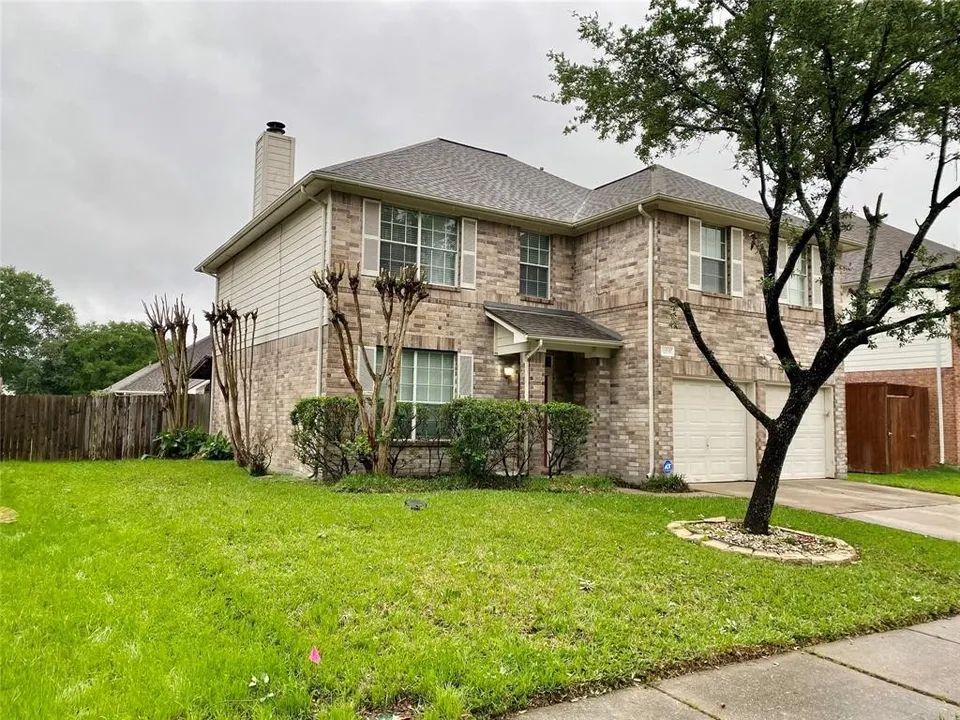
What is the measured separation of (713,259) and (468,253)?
499 cm

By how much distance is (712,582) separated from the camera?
4.86 metres

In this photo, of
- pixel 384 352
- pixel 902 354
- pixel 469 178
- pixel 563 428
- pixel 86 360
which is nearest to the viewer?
pixel 384 352

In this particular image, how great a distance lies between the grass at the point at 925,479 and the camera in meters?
12.1

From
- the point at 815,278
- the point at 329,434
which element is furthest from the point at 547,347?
the point at 815,278

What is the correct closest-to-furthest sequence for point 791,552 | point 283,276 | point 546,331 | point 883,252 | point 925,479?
point 791,552
point 546,331
point 283,276
point 925,479
point 883,252

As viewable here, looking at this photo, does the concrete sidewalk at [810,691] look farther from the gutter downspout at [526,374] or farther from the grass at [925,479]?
the grass at [925,479]

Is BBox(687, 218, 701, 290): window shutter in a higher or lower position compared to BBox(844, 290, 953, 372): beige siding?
higher

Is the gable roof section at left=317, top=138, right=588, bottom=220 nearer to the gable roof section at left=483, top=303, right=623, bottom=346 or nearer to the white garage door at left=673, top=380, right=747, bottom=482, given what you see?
the gable roof section at left=483, top=303, right=623, bottom=346

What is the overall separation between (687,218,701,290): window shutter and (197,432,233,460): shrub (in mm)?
10886

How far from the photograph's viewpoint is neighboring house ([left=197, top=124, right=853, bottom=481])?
11078 mm

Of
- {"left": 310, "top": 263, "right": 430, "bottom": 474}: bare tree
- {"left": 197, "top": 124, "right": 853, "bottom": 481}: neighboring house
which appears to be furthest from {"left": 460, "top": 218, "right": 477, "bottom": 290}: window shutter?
{"left": 310, "top": 263, "right": 430, "bottom": 474}: bare tree

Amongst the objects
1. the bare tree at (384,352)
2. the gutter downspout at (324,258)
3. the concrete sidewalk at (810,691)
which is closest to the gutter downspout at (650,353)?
the bare tree at (384,352)

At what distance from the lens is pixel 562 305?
42.8 ft

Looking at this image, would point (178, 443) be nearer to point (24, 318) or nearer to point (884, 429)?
point (884, 429)
